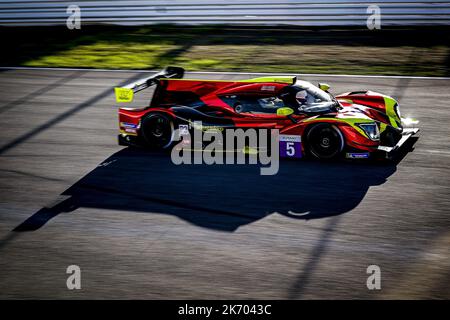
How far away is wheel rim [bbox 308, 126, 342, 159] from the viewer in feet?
32.5

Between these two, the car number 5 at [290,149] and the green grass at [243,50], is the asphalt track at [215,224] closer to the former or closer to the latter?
the car number 5 at [290,149]

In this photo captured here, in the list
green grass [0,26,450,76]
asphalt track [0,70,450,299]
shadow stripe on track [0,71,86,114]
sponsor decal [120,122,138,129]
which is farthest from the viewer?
green grass [0,26,450,76]

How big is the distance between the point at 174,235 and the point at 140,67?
35.2ft

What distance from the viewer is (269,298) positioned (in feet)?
21.2

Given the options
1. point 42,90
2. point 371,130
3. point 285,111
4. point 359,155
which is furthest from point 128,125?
point 42,90

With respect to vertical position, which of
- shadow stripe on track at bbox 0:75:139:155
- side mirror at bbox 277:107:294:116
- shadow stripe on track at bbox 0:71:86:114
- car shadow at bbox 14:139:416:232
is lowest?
shadow stripe on track at bbox 0:71:86:114

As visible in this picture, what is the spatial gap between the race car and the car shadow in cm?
35

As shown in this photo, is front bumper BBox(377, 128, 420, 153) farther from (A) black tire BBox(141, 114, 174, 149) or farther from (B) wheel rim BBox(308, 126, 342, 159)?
(A) black tire BBox(141, 114, 174, 149)

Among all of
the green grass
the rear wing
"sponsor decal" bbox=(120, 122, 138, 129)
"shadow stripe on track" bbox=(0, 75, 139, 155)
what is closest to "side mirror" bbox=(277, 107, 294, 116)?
the rear wing

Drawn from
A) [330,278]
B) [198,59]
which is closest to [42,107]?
[198,59]

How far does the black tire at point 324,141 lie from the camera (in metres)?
9.90

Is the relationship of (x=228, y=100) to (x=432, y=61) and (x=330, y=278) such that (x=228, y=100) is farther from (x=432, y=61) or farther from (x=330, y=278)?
(x=432, y=61)

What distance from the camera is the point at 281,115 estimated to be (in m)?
10.2

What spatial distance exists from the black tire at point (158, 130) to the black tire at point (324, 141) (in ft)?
7.69
